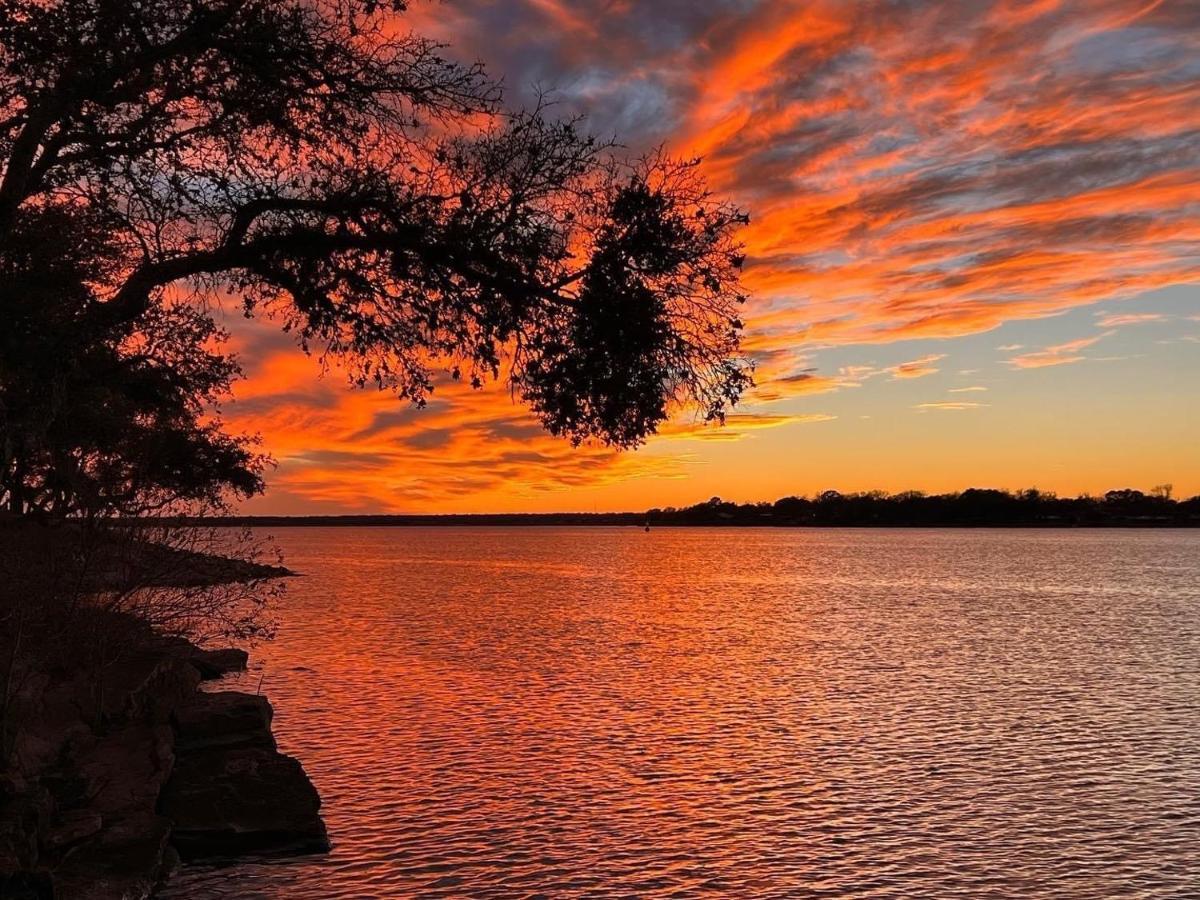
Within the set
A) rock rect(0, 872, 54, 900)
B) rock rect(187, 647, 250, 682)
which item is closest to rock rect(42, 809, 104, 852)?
rock rect(0, 872, 54, 900)

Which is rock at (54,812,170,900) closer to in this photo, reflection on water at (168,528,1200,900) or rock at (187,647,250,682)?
reflection on water at (168,528,1200,900)

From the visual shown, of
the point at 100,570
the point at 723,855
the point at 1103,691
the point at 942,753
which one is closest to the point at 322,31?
the point at 100,570

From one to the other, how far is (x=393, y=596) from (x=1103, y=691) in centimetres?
6197

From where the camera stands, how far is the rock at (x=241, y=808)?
54.3 ft

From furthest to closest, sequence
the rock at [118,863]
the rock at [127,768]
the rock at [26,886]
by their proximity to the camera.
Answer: the rock at [127,768], the rock at [118,863], the rock at [26,886]

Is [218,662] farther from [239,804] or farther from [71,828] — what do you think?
[71,828]

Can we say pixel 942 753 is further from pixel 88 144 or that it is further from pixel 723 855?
pixel 88 144

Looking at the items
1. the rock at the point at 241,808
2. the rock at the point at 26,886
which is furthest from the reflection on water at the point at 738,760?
the rock at the point at 26,886

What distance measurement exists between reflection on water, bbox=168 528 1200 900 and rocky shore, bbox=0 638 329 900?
89 centimetres

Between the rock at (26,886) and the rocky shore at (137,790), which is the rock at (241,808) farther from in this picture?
the rock at (26,886)

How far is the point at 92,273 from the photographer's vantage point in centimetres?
1923

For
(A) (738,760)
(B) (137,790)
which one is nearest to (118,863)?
(B) (137,790)

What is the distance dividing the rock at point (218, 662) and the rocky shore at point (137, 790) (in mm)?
13382

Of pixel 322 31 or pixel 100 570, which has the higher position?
pixel 322 31
